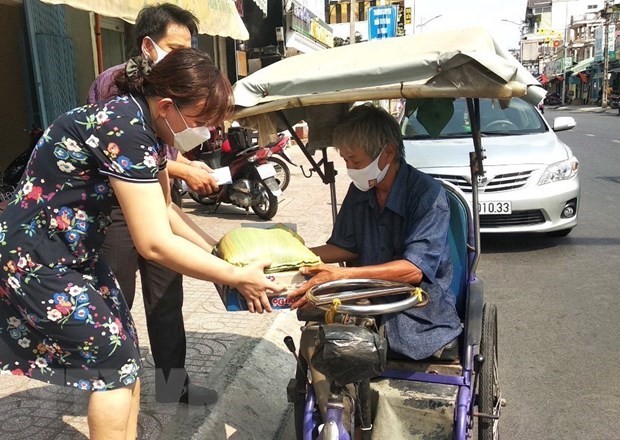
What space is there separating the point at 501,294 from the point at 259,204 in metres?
3.87

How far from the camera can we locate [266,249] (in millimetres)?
2131

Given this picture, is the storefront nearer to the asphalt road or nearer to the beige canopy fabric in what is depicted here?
the asphalt road

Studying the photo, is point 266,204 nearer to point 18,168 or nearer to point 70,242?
point 18,168

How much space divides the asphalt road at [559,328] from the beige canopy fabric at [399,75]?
182 centimetres

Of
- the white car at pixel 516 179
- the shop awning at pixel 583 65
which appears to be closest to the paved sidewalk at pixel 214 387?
the white car at pixel 516 179

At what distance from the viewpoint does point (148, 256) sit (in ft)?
6.11

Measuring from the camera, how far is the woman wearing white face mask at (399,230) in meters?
2.33

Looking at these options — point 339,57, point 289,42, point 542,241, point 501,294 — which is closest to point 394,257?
point 339,57

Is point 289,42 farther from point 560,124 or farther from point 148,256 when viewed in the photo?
point 148,256

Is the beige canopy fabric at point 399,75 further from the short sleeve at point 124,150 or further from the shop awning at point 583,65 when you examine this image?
the shop awning at point 583,65

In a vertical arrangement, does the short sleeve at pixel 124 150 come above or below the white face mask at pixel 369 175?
above

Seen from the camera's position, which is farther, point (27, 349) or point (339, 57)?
point (339, 57)

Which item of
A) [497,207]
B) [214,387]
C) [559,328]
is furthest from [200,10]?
[559,328]

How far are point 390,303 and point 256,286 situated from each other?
0.50m
